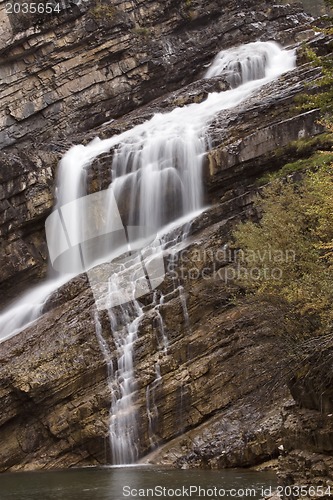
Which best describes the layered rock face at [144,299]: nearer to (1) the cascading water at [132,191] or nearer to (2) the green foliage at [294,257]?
(1) the cascading water at [132,191]

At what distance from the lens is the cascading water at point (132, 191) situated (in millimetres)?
26203

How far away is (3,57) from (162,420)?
31.9 meters

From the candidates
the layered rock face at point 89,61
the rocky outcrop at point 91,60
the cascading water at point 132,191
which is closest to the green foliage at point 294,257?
the cascading water at point 132,191

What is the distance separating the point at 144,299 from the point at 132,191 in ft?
27.4

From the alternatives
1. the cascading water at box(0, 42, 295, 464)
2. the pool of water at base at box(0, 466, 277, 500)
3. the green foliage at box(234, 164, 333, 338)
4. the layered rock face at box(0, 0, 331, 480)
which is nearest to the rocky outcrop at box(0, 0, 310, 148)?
the layered rock face at box(0, 0, 331, 480)

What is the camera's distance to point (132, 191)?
3325 centimetres

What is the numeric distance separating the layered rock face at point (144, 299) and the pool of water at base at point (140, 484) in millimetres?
1473

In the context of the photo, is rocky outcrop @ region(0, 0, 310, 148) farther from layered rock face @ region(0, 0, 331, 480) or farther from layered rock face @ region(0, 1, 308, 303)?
layered rock face @ region(0, 0, 331, 480)

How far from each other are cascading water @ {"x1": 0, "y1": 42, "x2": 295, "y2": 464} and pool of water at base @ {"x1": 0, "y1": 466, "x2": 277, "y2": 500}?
4170mm

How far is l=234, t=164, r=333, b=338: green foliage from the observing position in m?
18.5

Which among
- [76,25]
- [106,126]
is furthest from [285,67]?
[76,25]

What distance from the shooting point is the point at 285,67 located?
41344 millimetres

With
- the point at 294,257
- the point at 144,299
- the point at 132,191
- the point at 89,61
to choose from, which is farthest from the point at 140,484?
the point at 89,61

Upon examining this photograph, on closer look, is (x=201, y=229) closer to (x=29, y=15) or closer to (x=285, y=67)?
(x=285, y=67)
